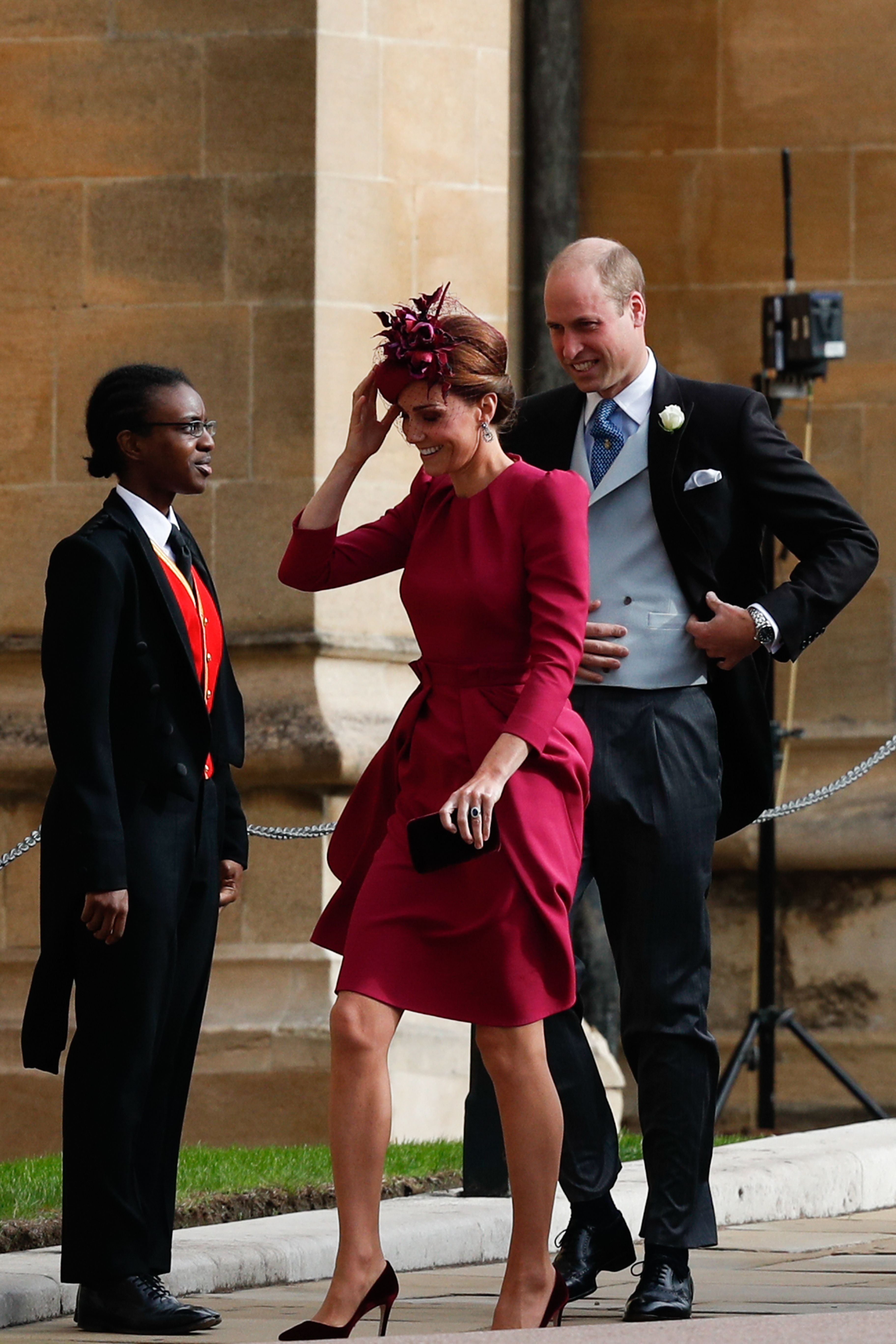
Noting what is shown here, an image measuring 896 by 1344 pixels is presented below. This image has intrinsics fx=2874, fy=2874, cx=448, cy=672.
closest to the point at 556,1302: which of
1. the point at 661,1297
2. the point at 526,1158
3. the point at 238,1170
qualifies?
the point at 526,1158

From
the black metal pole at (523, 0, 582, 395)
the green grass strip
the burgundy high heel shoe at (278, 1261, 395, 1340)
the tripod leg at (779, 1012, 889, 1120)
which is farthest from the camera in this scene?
the black metal pole at (523, 0, 582, 395)

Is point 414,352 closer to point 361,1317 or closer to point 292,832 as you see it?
point 361,1317

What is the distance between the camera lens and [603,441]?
5.16m

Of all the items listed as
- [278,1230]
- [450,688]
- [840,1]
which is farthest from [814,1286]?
[840,1]

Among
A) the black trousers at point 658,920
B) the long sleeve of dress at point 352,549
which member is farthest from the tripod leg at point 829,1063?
the long sleeve of dress at point 352,549

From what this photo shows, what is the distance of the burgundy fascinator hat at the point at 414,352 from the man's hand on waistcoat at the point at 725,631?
27.9 inches

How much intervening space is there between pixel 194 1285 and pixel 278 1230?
367 mm

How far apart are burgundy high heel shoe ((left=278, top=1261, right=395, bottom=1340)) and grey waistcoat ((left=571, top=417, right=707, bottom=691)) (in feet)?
3.70

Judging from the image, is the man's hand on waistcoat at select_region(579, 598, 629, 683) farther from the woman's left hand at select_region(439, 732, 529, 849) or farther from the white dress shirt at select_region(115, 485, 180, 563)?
the white dress shirt at select_region(115, 485, 180, 563)

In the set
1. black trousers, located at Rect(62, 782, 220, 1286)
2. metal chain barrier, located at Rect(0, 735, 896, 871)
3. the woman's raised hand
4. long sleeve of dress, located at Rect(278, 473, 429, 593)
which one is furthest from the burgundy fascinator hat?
metal chain barrier, located at Rect(0, 735, 896, 871)

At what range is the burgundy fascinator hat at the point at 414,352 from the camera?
4582 millimetres

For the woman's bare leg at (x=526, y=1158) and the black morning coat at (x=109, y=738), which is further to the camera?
the black morning coat at (x=109, y=738)

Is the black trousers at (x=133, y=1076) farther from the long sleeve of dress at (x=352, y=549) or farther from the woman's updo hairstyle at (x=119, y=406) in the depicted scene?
the woman's updo hairstyle at (x=119, y=406)

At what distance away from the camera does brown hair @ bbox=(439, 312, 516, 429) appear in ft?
15.1
